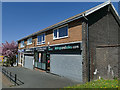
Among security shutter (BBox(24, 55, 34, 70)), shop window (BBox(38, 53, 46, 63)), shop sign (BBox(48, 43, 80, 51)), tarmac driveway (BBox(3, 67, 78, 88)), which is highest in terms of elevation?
shop sign (BBox(48, 43, 80, 51))

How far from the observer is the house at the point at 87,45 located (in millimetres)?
9289

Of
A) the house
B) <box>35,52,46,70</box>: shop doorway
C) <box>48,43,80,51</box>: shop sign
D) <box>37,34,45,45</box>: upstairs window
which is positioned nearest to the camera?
the house

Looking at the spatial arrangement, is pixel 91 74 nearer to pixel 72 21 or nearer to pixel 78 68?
pixel 78 68

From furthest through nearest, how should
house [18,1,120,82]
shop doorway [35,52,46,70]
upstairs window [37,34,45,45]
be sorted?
1. upstairs window [37,34,45,45]
2. shop doorway [35,52,46,70]
3. house [18,1,120,82]

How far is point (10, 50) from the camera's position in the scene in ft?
82.6

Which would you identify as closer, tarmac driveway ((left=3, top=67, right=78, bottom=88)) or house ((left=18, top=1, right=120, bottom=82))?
tarmac driveway ((left=3, top=67, right=78, bottom=88))

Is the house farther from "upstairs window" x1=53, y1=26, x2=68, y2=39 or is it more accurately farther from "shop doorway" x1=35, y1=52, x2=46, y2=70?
"shop doorway" x1=35, y1=52, x2=46, y2=70

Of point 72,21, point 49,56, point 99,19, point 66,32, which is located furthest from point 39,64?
point 99,19

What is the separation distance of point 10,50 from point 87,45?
21.0 m

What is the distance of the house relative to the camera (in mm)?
9289

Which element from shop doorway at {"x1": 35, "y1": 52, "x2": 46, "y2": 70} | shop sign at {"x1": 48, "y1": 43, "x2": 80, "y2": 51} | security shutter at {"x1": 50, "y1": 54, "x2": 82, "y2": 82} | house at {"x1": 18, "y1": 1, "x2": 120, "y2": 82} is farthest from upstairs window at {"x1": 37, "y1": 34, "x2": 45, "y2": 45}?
security shutter at {"x1": 50, "y1": 54, "x2": 82, "y2": 82}

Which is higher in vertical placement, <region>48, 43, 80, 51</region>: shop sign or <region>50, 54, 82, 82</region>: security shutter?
<region>48, 43, 80, 51</region>: shop sign

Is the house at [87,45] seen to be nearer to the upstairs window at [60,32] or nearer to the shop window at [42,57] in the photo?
the upstairs window at [60,32]

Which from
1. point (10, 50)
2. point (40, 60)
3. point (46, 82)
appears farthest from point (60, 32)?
point (10, 50)
